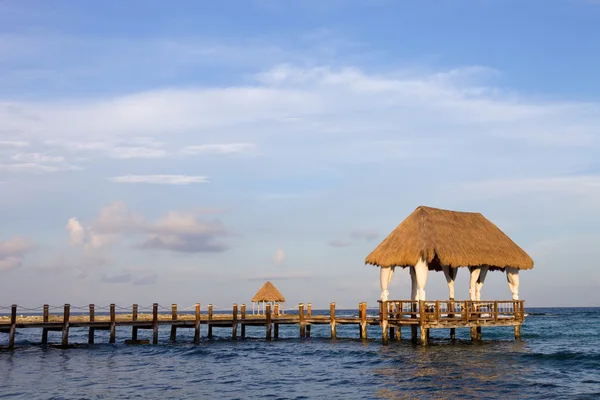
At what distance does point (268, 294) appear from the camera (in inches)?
2381

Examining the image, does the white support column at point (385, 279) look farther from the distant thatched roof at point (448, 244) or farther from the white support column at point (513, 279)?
the white support column at point (513, 279)

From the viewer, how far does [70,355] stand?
114 feet

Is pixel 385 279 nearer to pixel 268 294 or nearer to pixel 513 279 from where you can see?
pixel 513 279

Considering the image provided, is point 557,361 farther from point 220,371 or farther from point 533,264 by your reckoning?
point 220,371

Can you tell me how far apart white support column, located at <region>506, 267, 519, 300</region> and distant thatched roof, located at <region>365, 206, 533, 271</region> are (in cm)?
50

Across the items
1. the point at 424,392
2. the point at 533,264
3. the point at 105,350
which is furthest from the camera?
the point at 533,264

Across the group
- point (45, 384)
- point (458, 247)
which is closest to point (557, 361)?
point (458, 247)

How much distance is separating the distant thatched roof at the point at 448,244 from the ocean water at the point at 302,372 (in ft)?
14.8

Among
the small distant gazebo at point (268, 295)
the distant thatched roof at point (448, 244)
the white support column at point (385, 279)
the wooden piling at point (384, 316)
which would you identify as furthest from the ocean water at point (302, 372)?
the small distant gazebo at point (268, 295)

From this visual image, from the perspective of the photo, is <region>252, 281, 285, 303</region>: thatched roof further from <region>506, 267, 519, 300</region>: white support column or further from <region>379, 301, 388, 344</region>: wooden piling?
<region>506, 267, 519, 300</region>: white support column

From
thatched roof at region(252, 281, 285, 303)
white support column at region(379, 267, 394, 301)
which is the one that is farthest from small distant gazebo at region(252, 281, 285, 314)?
white support column at region(379, 267, 394, 301)

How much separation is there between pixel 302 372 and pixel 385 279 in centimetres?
968

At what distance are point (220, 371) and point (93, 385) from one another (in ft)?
18.8

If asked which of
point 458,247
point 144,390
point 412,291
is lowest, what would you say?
point 144,390
